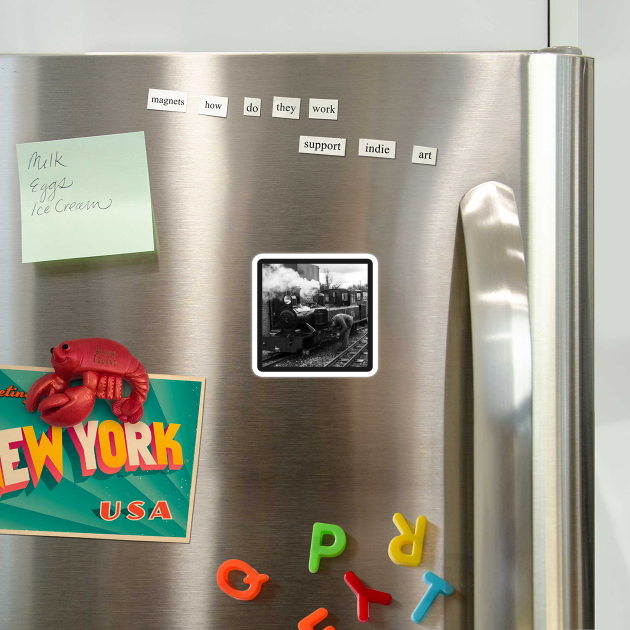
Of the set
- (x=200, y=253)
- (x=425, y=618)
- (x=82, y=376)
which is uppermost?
(x=200, y=253)

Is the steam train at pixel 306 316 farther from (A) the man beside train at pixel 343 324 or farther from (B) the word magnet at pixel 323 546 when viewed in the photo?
(B) the word magnet at pixel 323 546

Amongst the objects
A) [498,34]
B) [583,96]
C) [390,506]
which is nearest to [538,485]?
[390,506]

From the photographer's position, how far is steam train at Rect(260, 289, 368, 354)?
494mm

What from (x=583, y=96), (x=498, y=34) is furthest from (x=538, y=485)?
(x=498, y=34)

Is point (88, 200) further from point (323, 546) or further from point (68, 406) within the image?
point (323, 546)

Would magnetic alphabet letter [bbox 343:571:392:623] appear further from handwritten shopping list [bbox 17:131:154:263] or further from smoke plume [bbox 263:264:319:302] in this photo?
handwritten shopping list [bbox 17:131:154:263]

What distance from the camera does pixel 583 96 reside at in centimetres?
49

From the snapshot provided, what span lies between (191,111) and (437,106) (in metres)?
0.25

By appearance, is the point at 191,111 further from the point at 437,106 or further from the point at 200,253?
the point at 437,106

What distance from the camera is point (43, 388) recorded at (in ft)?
1.59

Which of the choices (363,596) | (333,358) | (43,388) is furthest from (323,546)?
(43,388)

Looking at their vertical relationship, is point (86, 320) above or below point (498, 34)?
below

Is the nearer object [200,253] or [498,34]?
[200,253]

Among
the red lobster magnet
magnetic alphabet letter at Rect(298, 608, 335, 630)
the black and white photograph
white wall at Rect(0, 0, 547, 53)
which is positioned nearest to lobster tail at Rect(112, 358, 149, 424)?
the red lobster magnet
